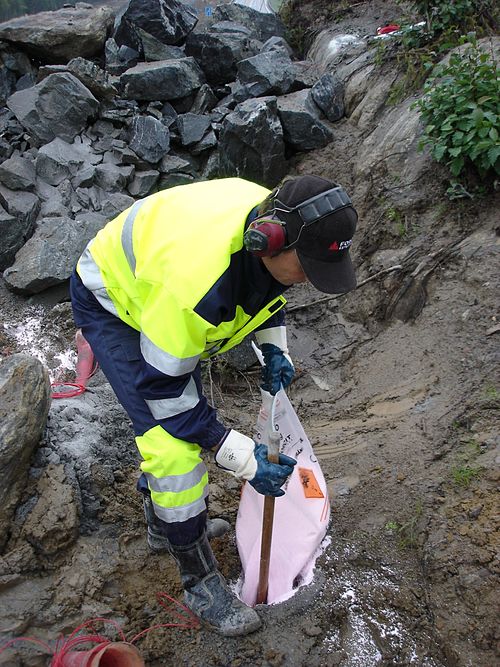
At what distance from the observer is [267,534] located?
2070 mm

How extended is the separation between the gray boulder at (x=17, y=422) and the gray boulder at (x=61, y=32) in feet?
19.1

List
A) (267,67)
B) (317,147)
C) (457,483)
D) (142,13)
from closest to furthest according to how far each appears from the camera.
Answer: (457,483) → (317,147) → (267,67) → (142,13)

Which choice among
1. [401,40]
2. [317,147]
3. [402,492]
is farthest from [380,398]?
[401,40]

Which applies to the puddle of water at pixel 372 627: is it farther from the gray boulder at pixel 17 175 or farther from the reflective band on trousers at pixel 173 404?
the gray boulder at pixel 17 175

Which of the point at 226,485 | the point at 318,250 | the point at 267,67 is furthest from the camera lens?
the point at 267,67

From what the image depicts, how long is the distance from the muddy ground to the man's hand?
2.09 feet

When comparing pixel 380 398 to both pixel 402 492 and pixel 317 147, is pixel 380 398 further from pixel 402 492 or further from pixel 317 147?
pixel 317 147

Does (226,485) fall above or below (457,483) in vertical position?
below

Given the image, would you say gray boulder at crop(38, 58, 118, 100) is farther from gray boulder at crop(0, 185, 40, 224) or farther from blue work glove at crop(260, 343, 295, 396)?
blue work glove at crop(260, 343, 295, 396)

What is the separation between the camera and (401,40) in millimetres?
5227

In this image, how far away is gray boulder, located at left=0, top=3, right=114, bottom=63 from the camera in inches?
258

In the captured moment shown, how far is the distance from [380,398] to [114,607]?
6.07 feet

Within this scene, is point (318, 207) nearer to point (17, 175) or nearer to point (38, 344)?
point (38, 344)

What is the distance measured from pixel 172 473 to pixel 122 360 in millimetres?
460
